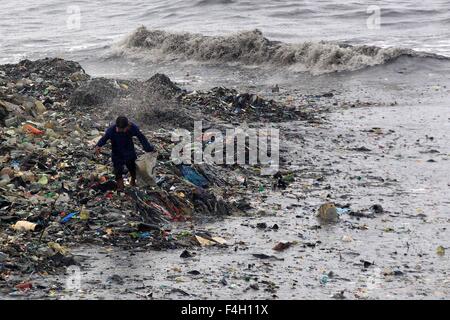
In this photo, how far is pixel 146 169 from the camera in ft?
→ 31.2

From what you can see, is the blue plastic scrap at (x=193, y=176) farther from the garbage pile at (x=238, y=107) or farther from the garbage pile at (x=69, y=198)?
the garbage pile at (x=238, y=107)

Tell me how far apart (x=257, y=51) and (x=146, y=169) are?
46.7 feet

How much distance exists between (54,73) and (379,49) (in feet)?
33.7

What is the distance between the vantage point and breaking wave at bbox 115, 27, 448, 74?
2138 cm

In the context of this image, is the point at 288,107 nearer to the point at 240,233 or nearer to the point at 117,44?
the point at 240,233

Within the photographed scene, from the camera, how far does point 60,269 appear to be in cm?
724

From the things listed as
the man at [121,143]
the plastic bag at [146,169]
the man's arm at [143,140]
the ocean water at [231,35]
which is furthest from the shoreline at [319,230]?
the ocean water at [231,35]

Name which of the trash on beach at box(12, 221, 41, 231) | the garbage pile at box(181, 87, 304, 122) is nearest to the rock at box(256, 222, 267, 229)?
the trash on beach at box(12, 221, 41, 231)

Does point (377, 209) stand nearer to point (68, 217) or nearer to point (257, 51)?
point (68, 217)

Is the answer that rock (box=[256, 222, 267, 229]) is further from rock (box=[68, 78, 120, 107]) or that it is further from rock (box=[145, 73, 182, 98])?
rock (box=[145, 73, 182, 98])

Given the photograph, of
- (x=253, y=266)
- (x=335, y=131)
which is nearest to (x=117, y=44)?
(x=335, y=131)

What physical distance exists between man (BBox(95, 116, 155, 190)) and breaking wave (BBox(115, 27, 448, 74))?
12.8 m

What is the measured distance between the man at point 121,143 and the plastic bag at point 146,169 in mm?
220

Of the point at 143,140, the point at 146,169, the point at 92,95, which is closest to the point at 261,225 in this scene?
the point at 146,169
